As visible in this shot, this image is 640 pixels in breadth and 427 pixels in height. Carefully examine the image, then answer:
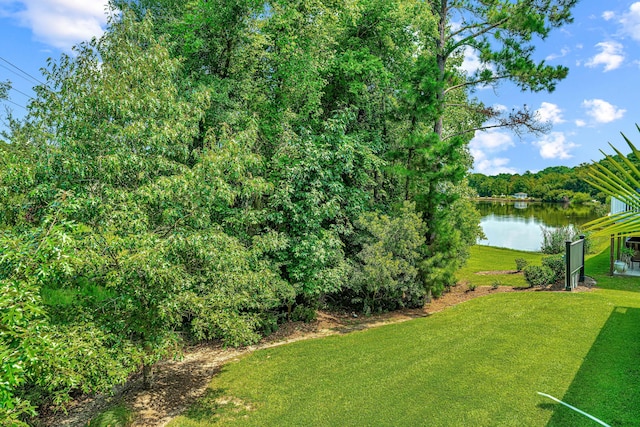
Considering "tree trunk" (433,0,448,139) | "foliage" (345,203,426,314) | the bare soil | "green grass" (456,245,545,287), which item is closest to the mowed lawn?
the bare soil

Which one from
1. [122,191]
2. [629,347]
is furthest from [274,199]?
[629,347]

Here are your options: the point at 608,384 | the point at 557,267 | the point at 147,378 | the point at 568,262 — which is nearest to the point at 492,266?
the point at 557,267

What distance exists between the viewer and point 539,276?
12961 millimetres

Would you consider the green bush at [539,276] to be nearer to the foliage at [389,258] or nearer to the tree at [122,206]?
the foliage at [389,258]

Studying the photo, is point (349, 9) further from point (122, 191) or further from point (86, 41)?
point (122, 191)

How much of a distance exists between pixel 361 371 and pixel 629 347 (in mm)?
5448

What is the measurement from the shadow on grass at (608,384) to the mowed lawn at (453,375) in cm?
2

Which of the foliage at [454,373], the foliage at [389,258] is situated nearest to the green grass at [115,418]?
the foliage at [454,373]

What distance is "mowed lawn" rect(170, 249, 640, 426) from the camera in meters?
5.72

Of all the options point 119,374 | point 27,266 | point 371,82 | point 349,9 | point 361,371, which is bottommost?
point 361,371

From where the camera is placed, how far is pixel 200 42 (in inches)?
424

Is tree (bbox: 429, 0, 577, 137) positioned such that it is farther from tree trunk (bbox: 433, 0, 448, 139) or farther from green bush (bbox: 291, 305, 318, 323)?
green bush (bbox: 291, 305, 318, 323)

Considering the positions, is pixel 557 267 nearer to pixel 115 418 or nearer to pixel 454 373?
pixel 454 373

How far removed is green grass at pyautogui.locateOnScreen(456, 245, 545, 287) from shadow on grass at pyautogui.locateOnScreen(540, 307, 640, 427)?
6.43 meters
